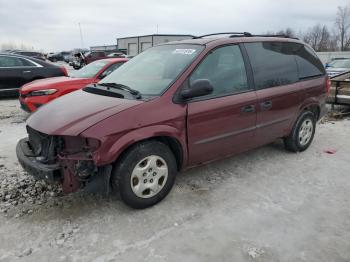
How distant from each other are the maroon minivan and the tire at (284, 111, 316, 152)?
0.25 m

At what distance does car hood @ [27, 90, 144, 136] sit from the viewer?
9.96 ft

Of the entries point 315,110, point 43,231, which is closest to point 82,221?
point 43,231

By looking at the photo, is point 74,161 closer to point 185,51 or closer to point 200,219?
point 200,219

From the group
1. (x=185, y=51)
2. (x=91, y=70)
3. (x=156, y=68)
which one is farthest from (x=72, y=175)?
(x=91, y=70)

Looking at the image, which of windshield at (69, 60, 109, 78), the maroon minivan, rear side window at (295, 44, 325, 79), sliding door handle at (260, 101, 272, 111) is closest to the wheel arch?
the maroon minivan

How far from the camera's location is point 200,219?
3264 mm

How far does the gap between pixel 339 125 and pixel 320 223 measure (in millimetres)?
4455

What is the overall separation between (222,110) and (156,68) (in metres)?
0.95

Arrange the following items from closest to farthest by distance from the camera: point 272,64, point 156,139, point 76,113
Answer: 1. point 76,113
2. point 156,139
3. point 272,64

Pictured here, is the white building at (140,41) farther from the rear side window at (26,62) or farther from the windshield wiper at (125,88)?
the windshield wiper at (125,88)

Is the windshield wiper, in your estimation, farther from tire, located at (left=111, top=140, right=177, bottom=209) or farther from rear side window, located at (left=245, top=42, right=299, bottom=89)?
rear side window, located at (left=245, top=42, right=299, bottom=89)

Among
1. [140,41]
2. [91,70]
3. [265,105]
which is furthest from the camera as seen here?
[140,41]

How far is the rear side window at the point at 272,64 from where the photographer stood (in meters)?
4.21

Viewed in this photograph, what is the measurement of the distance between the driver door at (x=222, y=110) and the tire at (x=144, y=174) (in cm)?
36
